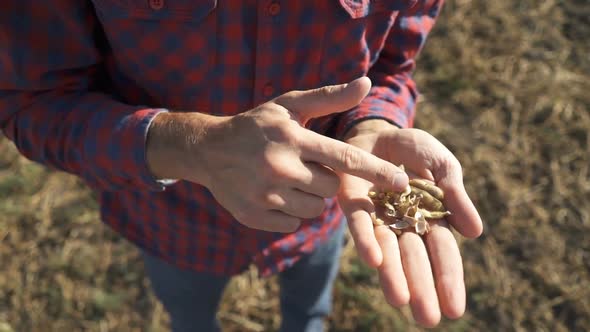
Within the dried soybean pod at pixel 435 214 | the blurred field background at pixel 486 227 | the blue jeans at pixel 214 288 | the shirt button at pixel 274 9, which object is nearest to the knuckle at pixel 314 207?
the dried soybean pod at pixel 435 214

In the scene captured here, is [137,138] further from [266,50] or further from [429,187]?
[429,187]

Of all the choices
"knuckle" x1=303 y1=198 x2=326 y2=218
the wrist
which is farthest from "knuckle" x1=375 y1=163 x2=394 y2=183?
the wrist

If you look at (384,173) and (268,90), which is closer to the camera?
(384,173)

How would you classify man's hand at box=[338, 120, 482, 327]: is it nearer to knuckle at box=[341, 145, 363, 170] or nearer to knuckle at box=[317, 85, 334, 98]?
knuckle at box=[341, 145, 363, 170]

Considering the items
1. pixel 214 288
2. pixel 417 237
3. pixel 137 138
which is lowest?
pixel 214 288

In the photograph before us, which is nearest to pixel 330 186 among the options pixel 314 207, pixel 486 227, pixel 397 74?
pixel 314 207

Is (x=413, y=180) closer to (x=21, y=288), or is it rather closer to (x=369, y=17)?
(x=369, y=17)

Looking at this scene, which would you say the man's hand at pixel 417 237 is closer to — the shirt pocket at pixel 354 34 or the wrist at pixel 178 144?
the shirt pocket at pixel 354 34
